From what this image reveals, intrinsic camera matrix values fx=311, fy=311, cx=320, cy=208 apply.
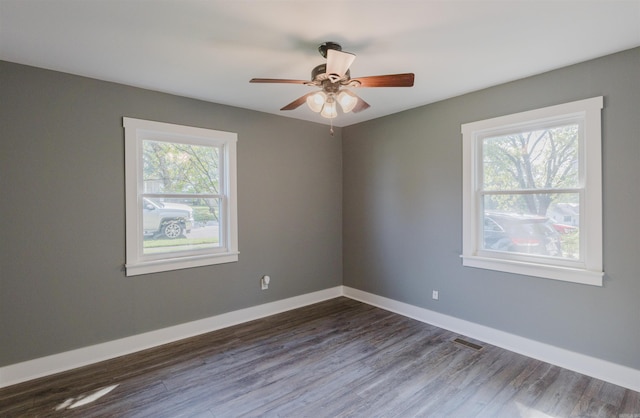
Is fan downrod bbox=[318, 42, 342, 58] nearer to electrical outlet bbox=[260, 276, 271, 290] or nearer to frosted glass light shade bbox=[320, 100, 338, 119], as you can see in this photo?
frosted glass light shade bbox=[320, 100, 338, 119]

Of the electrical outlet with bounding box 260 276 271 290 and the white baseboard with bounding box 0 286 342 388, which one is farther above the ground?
the electrical outlet with bounding box 260 276 271 290

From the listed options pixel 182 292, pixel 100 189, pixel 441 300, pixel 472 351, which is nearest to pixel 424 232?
pixel 441 300

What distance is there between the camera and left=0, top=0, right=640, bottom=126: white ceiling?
191 centimetres

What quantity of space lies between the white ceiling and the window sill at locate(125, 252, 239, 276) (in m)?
1.82

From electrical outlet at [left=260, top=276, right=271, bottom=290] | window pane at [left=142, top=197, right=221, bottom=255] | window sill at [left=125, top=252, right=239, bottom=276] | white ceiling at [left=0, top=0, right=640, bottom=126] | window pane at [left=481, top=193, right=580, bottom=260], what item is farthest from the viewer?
electrical outlet at [left=260, top=276, right=271, bottom=290]

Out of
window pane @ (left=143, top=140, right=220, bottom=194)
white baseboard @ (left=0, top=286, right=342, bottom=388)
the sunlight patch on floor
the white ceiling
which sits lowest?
the sunlight patch on floor

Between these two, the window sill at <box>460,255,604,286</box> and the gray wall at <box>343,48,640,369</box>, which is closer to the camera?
the gray wall at <box>343,48,640,369</box>

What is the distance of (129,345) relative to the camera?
10.2 feet

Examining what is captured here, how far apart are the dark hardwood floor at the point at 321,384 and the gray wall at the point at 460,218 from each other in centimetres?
40

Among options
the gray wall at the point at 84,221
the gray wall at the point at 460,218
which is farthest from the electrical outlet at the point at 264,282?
the gray wall at the point at 460,218

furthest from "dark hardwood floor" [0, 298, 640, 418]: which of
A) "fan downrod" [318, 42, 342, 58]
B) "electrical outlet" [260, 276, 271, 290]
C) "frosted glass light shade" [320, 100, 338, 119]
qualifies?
"fan downrod" [318, 42, 342, 58]

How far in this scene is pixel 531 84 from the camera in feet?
9.70

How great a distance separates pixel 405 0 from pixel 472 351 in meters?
3.10

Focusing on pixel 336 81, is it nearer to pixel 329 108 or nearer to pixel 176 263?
Result: pixel 329 108
